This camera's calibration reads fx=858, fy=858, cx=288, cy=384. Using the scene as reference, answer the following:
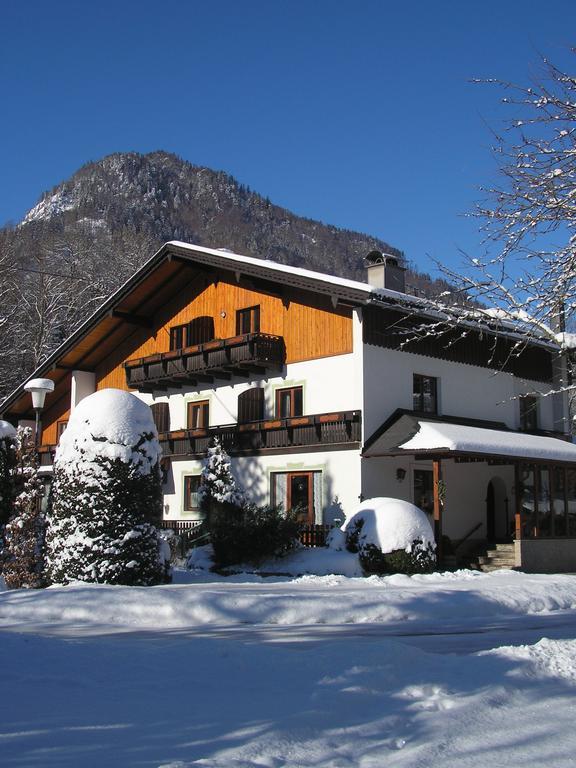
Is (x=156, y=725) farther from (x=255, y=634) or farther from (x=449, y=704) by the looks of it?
(x=255, y=634)

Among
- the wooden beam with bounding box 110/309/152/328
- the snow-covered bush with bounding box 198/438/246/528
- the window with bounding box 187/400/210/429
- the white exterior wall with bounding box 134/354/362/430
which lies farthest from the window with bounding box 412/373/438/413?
the wooden beam with bounding box 110/309/152/328

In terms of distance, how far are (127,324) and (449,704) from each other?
1127 inches

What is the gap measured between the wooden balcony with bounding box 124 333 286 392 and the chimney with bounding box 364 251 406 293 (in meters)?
4.98

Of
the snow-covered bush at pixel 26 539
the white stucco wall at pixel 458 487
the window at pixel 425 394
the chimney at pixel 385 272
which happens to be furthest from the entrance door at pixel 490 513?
the snow-covered bush at pixel 26 539

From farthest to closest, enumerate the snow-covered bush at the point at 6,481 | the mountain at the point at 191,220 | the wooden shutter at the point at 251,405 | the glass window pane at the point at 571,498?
1. the mountain at the point at 191,220
2. the wooden shutter at the point at 251,405
3. the glass window pane at the point at 571,498
4. the snow-covered bush at the point at 6,481

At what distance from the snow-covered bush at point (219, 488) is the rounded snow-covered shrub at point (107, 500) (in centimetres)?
873

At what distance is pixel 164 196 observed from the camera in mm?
195000

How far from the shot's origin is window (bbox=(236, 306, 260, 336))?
29.4 meters

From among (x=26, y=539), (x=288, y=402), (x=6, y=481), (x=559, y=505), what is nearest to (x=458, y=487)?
(x=559, y=505)

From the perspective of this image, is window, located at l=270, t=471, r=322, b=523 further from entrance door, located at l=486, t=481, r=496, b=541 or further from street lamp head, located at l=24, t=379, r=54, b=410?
street lamp head, located at l=24, t=379, r=54, b=410

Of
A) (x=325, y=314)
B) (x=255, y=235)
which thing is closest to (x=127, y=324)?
(x=325, y=314)

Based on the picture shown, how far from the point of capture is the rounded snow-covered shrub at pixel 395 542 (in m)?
21.5

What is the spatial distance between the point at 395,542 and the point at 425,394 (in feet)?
24.5

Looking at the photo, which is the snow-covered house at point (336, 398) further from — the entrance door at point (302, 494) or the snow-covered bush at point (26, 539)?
the snow-covered bush at point (26, 539)
